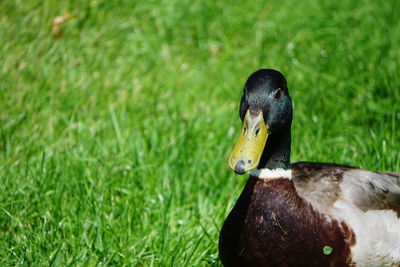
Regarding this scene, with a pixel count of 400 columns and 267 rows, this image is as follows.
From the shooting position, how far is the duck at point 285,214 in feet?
8.16

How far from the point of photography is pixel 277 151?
106 inches

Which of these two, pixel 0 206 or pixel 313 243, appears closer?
pixel 313 243

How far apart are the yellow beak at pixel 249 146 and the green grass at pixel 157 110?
2.37ft

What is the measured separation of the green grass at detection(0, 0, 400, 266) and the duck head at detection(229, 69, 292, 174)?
731mm

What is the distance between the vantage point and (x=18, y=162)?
11.1 feet

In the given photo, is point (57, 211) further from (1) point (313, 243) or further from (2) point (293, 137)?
(2) point (293, 137)

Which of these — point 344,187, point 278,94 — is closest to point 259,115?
point 278,94

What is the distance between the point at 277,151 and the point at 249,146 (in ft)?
1.11

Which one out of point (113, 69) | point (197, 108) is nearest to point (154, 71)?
point (113, 69)

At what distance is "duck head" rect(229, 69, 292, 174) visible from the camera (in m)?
2.38

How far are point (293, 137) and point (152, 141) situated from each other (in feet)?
2.91

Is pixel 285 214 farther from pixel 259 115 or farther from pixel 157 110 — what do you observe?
pixel 157 110

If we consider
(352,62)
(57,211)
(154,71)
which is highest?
(57,211)

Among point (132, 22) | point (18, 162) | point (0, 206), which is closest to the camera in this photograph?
point (0, 206)
